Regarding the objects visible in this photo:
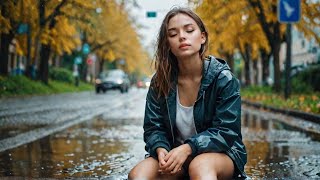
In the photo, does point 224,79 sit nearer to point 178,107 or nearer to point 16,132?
point 178,107

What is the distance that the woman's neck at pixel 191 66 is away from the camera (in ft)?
12.8

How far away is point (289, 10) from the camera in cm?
1745

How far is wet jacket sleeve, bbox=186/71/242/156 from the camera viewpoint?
3648 mm

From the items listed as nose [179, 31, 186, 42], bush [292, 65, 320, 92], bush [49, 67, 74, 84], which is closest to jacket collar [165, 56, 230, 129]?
nose [179, 31, 186, 42]

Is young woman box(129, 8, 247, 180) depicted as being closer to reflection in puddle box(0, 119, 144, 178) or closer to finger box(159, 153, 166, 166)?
finger box(159, 153, 166, 166)

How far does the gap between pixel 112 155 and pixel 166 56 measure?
3039 millimetres

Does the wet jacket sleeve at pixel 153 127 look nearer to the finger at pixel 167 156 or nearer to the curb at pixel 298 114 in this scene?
the finger at pixel 167 156

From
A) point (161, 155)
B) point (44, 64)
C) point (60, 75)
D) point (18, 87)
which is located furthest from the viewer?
point (60, 75)

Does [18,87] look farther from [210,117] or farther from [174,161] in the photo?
[174,161]

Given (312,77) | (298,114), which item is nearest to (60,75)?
(312,77)

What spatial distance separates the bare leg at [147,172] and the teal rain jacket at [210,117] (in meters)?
0.10

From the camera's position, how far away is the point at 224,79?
380cm

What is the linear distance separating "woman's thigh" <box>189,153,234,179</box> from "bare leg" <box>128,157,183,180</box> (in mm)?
276

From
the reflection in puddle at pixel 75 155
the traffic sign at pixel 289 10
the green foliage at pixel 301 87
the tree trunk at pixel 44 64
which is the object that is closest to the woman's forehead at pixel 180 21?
the reflection in puddle at pixel 75 155
